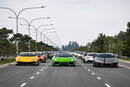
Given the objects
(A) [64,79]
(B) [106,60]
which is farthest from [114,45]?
(A) [64,79]

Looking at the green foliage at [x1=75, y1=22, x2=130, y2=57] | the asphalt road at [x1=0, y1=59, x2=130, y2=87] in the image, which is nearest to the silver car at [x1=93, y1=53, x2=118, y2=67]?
the asphalt road at [x1=0, y1=59, x2=130, y2=87]

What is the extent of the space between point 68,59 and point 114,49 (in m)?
50.9

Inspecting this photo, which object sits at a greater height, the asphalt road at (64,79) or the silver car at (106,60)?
the silver car at (106,60)

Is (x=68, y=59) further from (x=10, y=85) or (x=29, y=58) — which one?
(x=10, y=85)

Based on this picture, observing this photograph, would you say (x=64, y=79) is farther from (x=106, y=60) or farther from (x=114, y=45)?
(x=114, y=45)

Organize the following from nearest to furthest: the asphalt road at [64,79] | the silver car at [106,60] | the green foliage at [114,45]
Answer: the asphalt road at [64,79], the silver car at [106,60], the green foliage at [114,45]

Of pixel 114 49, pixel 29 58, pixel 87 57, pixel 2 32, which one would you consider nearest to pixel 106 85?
pixel 29 58

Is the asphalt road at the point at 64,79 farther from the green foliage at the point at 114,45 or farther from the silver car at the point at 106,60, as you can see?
the green foliage at the point at 114,45

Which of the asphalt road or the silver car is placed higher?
the silver car

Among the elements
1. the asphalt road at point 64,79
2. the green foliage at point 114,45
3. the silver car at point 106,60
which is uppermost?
the green foliage at point 114,45

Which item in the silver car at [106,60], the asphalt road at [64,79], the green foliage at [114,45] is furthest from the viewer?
the green foliage at [114,45]

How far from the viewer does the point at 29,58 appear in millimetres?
28281

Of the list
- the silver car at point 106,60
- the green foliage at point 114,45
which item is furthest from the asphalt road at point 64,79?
the green foliage at point 114,45

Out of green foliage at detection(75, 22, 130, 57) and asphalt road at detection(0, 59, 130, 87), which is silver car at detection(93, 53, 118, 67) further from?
green foliage at detection(75, 22, 130, 57)
